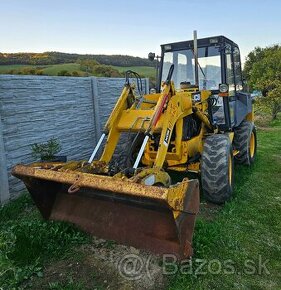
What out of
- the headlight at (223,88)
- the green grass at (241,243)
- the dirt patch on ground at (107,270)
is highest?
the headlight at (223,88)

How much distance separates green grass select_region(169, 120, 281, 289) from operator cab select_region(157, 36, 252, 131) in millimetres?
1361

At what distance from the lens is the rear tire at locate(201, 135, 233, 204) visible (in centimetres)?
505

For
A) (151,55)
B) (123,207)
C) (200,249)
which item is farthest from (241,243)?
(151,55)

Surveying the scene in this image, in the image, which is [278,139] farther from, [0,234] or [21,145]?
[0,234]

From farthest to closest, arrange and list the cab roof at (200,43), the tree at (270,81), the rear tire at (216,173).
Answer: the tree at (270,81) < the cab roof at (200,43) < the rear tire at (216,173)

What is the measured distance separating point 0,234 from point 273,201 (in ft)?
13.5

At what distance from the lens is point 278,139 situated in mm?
11695

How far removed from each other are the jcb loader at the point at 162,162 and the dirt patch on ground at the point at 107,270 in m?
0.18

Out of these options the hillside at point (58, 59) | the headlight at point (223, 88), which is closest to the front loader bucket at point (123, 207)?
the headlight at point (223, 88)

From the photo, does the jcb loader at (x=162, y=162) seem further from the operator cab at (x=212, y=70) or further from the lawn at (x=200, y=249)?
the lawn at (x=200, y=249)

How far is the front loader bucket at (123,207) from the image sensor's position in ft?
11.1

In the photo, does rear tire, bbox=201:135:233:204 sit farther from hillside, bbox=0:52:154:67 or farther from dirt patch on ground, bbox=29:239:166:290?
hillside, bbox=0:52:154:67

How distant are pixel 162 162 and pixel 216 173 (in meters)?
1.11

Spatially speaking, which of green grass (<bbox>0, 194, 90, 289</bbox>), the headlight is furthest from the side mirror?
green grass (<bbox>0, 194, 90, 289</bbox>)
